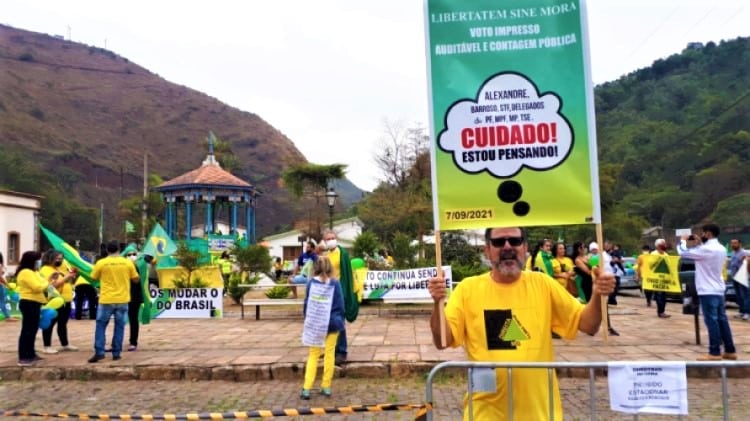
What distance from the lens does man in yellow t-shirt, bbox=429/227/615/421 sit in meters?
2.90

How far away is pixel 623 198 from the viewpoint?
5791cm

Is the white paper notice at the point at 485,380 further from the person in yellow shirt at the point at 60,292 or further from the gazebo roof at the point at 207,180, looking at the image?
the gazebo roof at the point at 207,180

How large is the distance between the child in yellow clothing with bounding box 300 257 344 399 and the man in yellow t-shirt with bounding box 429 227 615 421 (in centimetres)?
387

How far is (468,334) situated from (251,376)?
550cm

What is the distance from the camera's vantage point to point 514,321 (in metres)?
2.93

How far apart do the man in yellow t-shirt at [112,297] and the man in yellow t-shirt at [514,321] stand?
6884 millimetres

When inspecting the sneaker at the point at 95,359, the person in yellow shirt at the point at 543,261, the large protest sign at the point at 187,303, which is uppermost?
the person in yellow shirt at the point at 543,261

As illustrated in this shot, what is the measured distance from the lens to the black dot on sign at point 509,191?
10.2 feet

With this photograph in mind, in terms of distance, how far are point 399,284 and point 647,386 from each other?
1086cm

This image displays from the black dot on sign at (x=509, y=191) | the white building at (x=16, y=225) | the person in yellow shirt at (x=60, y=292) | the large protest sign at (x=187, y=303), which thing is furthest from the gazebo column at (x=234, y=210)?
the black dot on sign at (x=509, y=191)

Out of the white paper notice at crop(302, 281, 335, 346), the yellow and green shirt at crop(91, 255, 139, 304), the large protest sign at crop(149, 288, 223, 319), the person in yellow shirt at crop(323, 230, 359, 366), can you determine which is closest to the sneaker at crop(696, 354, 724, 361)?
the person in yellow shirt at crop(323, 230, 359, 366)

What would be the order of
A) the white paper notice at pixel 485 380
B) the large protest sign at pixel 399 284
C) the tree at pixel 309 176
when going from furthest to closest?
the tree at pixel 309 176
the large protest sign at pixel 399 284
the white paper notice at pixel 485 380

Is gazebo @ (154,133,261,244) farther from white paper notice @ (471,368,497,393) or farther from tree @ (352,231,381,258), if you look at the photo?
white paper notice @ (471,368,497,393)

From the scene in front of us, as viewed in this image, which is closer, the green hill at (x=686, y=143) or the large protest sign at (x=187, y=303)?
the large protest sign at (x=187, y=303)
